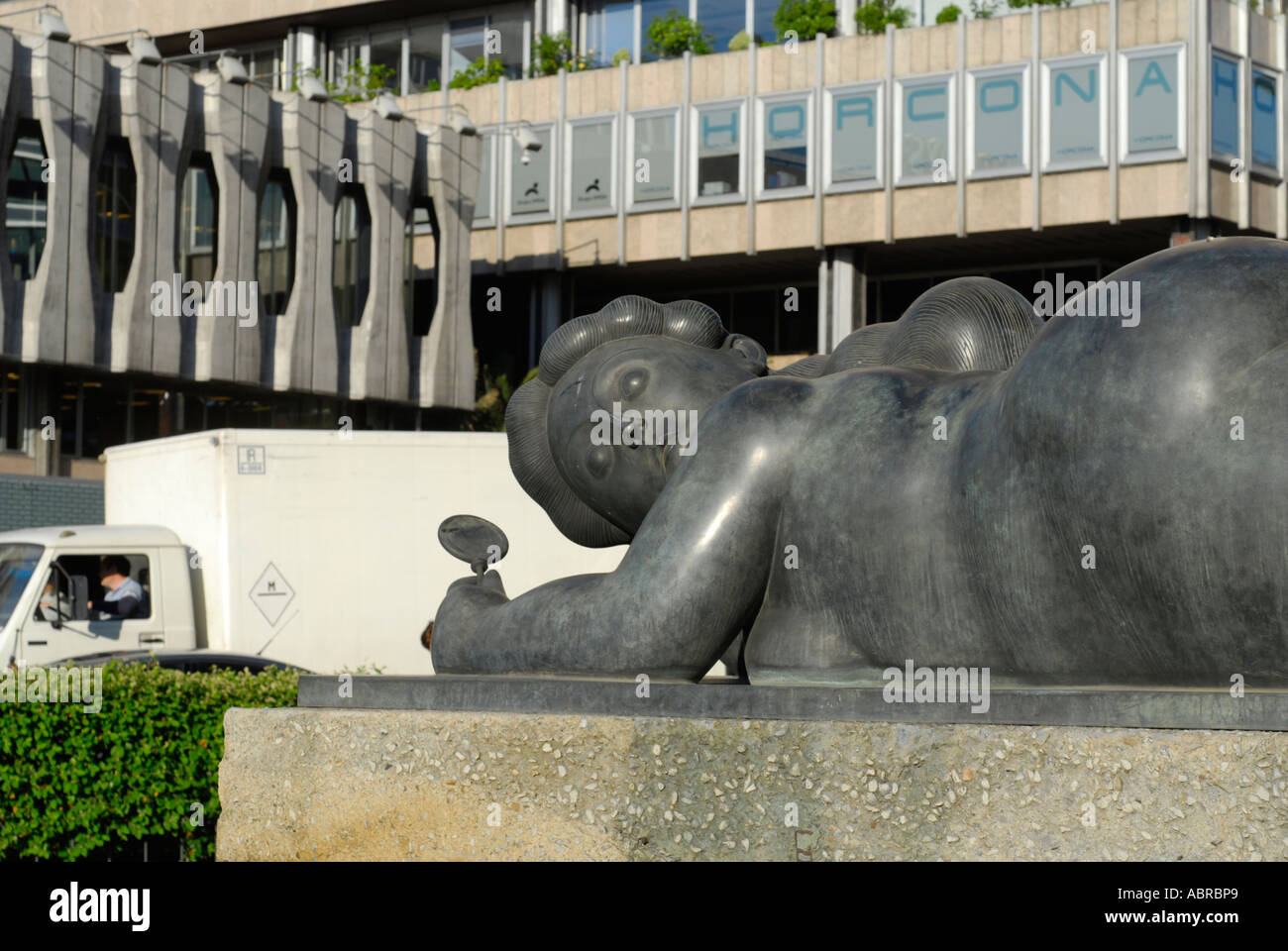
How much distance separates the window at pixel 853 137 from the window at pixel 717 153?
6.56 ft

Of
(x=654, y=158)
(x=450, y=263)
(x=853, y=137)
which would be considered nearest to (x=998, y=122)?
(x=853, y=137)

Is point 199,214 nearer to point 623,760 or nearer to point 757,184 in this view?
point 757,184

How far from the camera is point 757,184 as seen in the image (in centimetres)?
3750

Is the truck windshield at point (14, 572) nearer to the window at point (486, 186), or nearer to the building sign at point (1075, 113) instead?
the building sign at point (1075, 113)

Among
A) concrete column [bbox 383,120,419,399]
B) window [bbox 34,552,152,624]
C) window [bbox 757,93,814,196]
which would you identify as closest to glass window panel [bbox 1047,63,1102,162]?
window [bbox 757,93,814,196]

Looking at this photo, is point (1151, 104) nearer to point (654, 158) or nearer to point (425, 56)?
point (654, 158)

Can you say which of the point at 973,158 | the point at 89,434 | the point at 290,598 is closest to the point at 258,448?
the point at 290,598

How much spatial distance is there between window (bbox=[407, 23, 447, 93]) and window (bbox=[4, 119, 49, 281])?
13.9 m

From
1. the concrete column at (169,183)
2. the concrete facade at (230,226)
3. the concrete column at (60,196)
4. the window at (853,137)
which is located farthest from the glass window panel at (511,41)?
the concrete column at (60,196)

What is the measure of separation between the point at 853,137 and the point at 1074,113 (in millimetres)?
4412

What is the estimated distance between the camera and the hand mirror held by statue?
4891 mm

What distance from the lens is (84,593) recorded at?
17281 mm

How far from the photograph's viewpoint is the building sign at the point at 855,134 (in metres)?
36.1
